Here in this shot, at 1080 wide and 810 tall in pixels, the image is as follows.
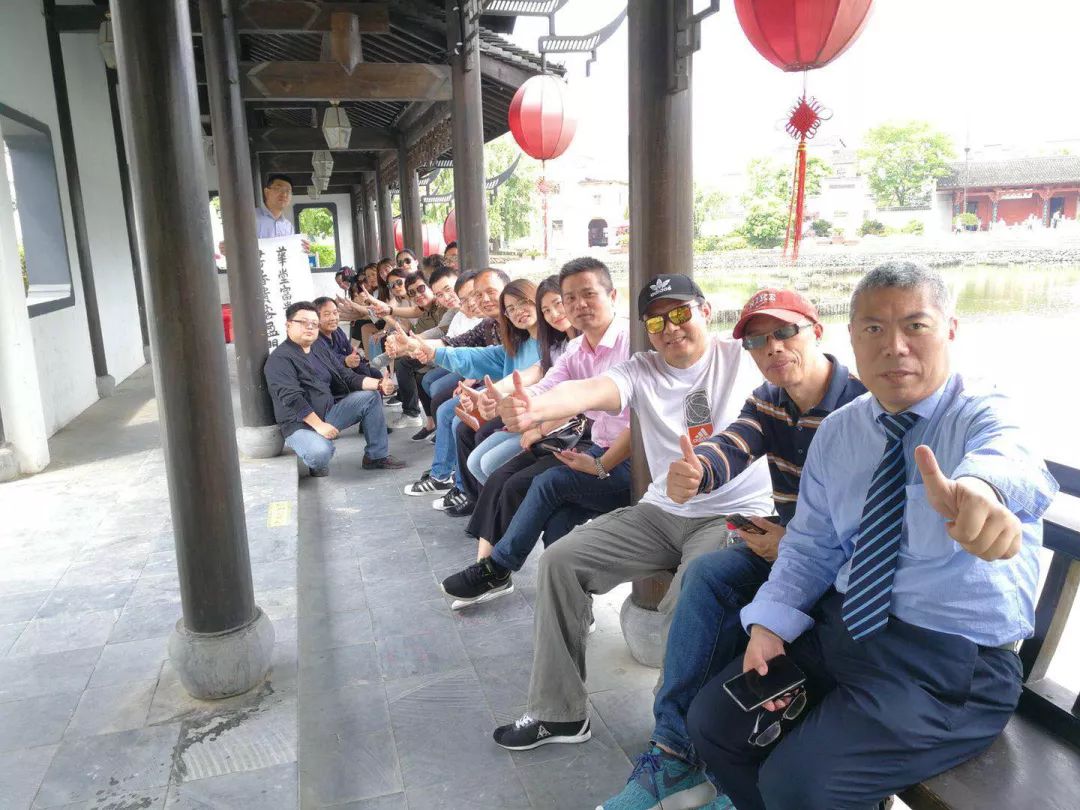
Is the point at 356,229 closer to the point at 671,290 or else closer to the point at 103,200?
the point at 103,200

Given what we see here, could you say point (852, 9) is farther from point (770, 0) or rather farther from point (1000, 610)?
point (1000, 610)

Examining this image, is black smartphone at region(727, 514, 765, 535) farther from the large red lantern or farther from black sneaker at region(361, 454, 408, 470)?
black sneaker at region(361, 454, 408, 470)

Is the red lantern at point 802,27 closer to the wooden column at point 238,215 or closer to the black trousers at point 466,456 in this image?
the black trousers at point 466,456

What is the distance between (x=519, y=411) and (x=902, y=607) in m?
1.50

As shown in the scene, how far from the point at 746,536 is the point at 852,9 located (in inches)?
76.1

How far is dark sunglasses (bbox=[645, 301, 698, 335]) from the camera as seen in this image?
2.86 meters

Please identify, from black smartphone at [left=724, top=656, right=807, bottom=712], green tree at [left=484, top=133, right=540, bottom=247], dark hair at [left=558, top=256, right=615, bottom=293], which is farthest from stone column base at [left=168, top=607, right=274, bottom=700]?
green tree at [left=484, top=133, right=540, bottom=247]

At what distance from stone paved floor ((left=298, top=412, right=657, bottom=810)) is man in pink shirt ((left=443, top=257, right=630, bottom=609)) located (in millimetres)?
223

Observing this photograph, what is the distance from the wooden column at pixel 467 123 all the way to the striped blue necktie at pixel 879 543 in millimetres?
5580

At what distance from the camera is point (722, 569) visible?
2.39 m

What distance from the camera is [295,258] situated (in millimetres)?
7191

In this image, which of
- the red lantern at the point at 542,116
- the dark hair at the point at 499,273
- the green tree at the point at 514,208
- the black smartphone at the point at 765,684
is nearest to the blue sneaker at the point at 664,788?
the black smartphone at the point at 765,684

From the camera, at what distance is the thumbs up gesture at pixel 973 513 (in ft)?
4.69

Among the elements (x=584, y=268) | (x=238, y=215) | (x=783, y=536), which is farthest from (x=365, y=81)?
(x=783, y=536)
